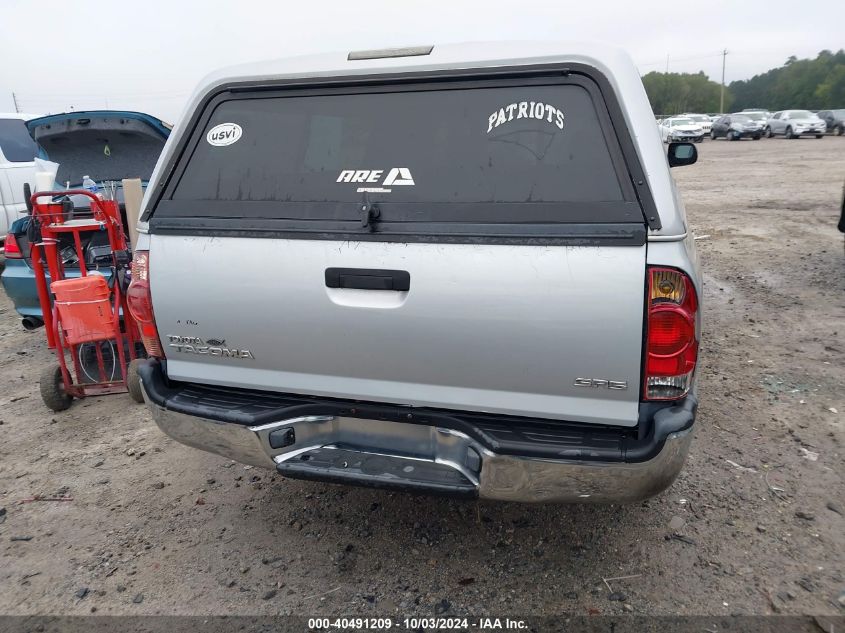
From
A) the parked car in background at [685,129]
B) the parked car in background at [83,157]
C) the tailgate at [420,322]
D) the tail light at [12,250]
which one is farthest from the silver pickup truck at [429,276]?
the parked car in background at [685,129]

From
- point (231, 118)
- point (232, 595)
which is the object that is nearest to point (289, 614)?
point (232, 595)

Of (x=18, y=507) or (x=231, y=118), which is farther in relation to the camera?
(x=18, y=507)

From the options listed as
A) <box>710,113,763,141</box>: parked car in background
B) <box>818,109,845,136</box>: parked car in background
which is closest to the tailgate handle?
<box>710,113,763,141</box>: parked car in background

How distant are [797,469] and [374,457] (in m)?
2.53

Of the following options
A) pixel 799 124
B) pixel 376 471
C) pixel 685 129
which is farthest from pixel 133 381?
pixel 799 124

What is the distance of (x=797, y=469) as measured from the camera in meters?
3.66

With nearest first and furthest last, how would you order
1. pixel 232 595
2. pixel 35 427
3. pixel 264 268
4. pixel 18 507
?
pixel 264 268
pixel 232 595
pixel 18 507
pixel 35 427

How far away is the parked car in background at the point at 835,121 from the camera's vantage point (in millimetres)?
37656

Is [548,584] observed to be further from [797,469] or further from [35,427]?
[35,427]

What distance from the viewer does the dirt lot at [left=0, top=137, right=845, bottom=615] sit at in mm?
2762

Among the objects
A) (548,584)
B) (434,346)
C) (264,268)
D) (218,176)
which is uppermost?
(218,176)

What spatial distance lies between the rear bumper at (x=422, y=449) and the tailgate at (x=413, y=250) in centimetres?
9

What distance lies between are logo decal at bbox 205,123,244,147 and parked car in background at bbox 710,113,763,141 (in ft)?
134

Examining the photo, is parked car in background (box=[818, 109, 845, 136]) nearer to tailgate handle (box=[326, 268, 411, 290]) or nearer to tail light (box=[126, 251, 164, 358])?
tailgate handle (box=[326, 268, 411, 290])
